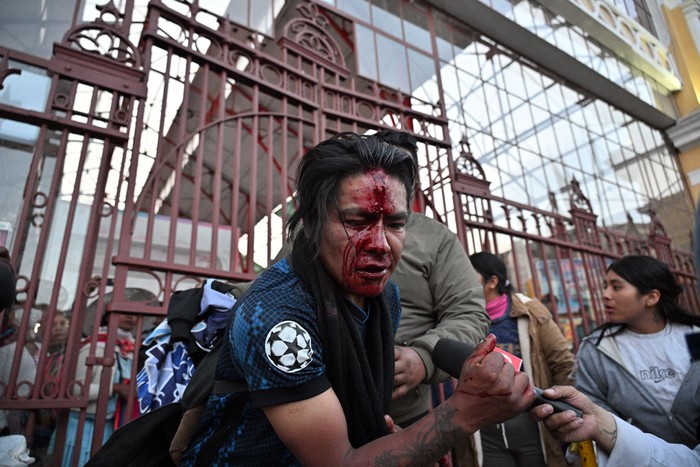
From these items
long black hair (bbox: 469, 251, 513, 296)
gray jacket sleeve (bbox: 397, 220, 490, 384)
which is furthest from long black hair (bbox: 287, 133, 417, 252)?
long black hair (bbox: 469, 251, 513, 296)

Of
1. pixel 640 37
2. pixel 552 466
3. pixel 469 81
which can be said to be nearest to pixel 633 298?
pixel 552 466

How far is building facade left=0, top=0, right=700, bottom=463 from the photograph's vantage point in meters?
2.60

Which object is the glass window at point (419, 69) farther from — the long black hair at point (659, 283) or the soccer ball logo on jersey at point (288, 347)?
the soccer ball logo on jersey at point (288, 347)

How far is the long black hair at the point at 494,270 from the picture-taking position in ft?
10.9

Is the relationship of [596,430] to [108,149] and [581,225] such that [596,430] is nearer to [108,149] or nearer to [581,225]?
[108,149]

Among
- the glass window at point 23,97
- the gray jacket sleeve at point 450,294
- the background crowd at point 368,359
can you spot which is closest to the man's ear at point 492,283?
the background crowd at point 368,359

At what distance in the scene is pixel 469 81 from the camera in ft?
25.0

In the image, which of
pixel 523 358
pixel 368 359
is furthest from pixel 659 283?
pixel 368 359

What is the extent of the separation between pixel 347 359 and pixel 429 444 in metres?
0.27

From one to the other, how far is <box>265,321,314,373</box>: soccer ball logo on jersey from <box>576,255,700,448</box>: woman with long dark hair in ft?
6.28

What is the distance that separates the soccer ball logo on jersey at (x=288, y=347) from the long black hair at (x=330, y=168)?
1.01ft

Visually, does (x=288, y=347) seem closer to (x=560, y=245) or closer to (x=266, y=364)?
(x=266, y=364)

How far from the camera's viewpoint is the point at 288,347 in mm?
1000

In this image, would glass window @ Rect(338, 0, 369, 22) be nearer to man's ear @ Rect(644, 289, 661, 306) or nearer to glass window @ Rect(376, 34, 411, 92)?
glass window @ Rect(376, 34, 411, 92)
